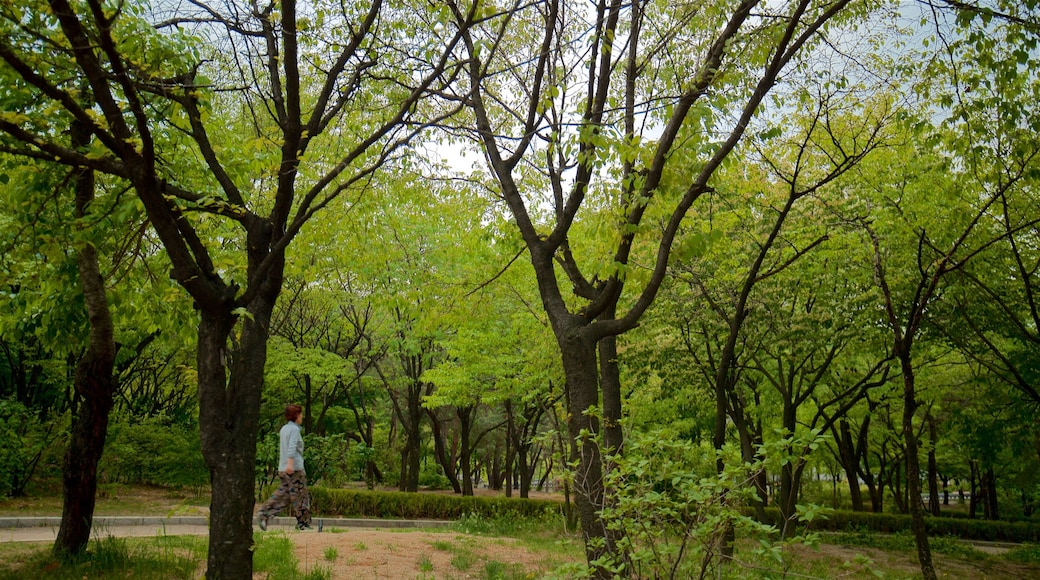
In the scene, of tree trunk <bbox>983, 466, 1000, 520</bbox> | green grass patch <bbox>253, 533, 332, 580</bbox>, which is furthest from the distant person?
tree trunk <bbox>983, 466, 1000, 520</bbox>

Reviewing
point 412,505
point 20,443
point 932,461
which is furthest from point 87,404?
point 932,461

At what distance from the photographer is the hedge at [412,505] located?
1970 cm

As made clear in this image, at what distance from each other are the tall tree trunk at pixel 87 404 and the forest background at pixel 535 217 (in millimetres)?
32

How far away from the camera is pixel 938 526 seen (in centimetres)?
2530

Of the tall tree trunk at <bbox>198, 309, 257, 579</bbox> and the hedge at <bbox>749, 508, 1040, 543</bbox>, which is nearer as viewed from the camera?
the tall tree trunk at <bbox>198, 309, 257, 579</bbox>

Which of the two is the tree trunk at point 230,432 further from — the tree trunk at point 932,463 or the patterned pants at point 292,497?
the tree trunk at point 932,463

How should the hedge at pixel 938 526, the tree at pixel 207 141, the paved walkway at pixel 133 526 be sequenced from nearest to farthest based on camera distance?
the tree at pixel 207 141 → the paved walkway at pixel 133 526 → the hedge at pixel 938 526

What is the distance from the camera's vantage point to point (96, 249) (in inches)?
265

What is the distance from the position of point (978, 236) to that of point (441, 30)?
10.9 metres

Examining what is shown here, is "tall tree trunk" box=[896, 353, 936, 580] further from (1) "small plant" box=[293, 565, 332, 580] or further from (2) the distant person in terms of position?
(2) the distant person

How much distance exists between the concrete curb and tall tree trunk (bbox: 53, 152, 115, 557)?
1.79 m

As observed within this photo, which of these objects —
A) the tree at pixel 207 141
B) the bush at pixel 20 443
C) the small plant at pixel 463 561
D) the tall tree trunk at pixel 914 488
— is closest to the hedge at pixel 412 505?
the bush at pixel 20 443

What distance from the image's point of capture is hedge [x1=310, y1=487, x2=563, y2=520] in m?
19.7

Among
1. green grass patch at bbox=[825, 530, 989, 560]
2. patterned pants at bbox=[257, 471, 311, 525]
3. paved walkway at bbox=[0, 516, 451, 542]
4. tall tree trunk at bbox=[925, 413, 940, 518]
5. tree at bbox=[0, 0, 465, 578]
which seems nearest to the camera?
tree at bbox=[0, 0, 465, 578]
